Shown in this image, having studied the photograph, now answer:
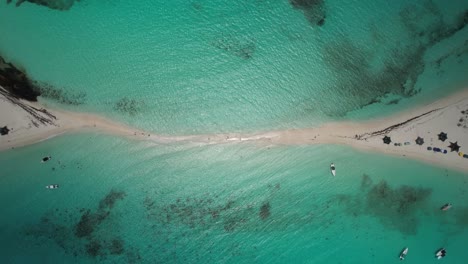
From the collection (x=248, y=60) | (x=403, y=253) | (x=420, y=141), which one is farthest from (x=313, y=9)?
(x=403, y=253)

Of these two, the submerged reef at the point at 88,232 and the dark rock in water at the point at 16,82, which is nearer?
the dark rock in water at the point at 16,82

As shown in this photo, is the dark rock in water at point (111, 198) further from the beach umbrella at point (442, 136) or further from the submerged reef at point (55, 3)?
the beach umbrella at point (442, 136)

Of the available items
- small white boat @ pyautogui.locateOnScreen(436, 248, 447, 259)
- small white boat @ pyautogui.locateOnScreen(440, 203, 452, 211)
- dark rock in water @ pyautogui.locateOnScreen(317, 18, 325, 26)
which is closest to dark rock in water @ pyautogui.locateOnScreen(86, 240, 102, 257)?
dark rock in water @ pyautogui.locateOnScreen(317, 18, 325, 26)

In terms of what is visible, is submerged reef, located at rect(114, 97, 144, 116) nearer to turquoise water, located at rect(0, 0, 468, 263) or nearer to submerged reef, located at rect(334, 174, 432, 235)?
turquoise water, located at rect(0, 0, 468, 263)

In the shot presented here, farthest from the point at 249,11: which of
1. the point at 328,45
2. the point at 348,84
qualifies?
the point at 348,84

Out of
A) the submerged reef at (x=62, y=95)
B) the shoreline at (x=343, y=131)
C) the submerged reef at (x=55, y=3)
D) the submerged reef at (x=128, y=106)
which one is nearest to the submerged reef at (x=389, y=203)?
the shoreline at (x=343, y=131)

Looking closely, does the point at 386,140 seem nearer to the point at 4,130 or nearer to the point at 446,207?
the point at 446,207
